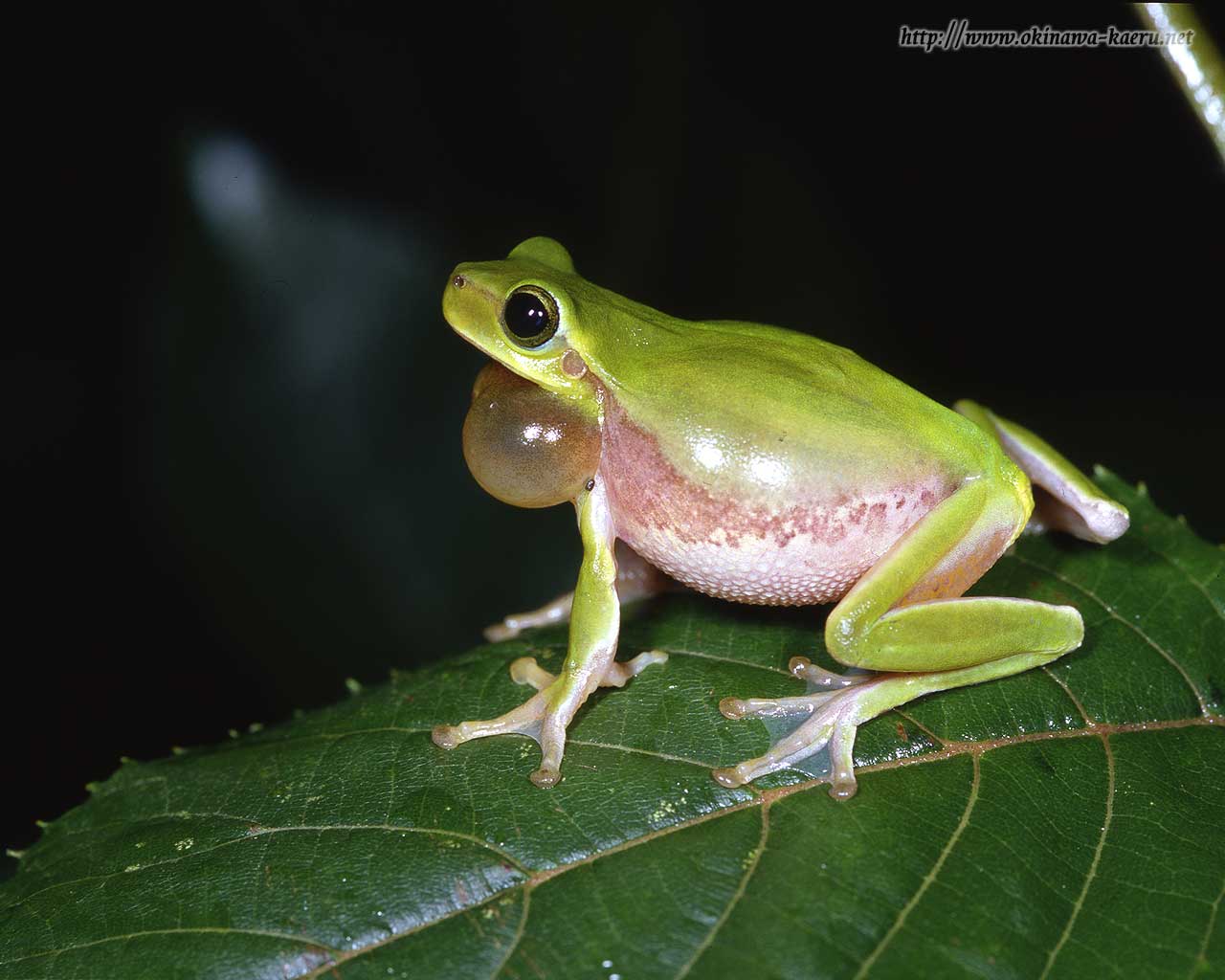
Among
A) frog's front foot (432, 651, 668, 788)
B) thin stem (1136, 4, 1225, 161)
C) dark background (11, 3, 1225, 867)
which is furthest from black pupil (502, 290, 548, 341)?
dark background (11, 3, 1225, 867)

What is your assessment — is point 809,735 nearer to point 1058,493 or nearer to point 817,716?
point 817,716

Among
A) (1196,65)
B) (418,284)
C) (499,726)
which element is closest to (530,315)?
(499,726)

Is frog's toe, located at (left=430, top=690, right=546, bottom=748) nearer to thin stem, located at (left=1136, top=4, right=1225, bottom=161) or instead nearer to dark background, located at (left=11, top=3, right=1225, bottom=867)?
thin stem, located at (left=1136, top=4, right=1225, bottom=161)

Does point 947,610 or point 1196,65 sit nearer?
point 1196,65

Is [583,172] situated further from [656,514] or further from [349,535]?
[656,514]

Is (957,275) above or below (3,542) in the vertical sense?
above

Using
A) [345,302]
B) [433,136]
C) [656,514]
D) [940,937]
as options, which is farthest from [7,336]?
[940,937]
